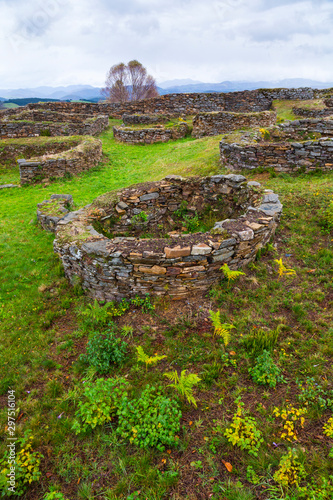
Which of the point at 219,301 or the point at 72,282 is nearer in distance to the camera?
the point at 219,301

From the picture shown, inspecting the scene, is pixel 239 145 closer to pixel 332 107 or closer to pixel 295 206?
pixel 295 206

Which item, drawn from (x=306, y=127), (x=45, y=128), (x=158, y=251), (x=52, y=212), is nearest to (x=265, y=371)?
(x=158, y=251)

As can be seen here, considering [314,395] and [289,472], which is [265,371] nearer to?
[314,395]

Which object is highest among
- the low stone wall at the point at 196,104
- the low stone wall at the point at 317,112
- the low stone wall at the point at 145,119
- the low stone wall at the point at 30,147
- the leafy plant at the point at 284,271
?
the low stone wall at the point at 196,104

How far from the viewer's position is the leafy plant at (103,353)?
16.3 ft

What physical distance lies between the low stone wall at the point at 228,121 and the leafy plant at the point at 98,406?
2128cm

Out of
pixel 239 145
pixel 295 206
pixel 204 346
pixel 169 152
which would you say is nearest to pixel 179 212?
pixel 295 206

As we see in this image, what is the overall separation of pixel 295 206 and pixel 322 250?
260 cm

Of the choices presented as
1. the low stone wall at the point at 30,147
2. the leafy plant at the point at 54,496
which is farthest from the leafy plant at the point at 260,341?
the low stone wall at the point at 30,147

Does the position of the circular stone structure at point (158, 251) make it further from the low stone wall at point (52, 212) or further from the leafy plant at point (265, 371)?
the leafy plant at point (265, 371)

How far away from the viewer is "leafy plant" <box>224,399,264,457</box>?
3506 millimetres

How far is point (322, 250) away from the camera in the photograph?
702cm

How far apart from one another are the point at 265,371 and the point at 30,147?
72.5ft

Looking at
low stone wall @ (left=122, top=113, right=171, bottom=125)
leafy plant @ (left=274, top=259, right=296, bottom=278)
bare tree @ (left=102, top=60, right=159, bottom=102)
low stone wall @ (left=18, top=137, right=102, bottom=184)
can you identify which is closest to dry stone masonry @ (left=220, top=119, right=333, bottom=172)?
leafy plant @ (left=274, top=259, right=296, bottom=278)
